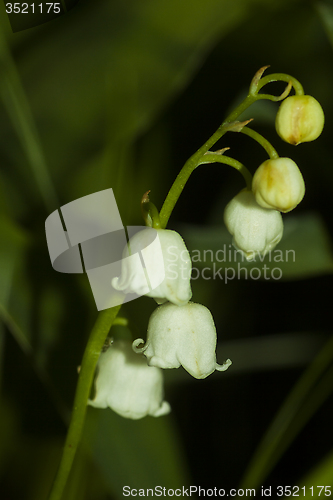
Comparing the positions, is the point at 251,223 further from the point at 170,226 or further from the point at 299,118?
the point at 170,226

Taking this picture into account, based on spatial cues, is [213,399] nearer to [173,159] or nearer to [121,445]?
[121,445]

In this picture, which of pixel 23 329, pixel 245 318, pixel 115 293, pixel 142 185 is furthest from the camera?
pixel 245 318

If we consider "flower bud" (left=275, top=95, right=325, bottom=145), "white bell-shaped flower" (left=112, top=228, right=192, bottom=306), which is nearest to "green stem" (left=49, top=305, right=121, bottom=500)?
"white bell-shaped flower" (left=112, top=228, right=192, bottom=306)

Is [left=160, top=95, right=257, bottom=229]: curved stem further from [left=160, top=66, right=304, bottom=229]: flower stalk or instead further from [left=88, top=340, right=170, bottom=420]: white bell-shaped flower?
[left=88, top=340, right=170, bottom=420]: white bell-shaped flower

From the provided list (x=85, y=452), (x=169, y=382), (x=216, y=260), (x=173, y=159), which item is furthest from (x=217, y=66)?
(x=85, y=452)

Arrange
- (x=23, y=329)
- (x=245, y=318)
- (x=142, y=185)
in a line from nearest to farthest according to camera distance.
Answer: (x=23, y=329) → (x=142, y=185) → (x=245, y=318)

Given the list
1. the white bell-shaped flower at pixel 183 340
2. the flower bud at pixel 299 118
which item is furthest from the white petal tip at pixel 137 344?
the flower bud at pixel 299 118

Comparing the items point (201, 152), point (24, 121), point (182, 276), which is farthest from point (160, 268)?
point (24, 121)
